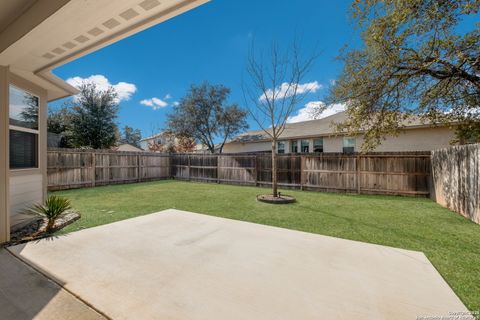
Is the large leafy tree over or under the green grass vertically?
over

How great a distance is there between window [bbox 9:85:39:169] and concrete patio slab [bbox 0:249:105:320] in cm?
259

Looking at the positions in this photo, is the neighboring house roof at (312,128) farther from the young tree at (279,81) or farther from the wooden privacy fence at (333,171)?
the young tree at (279,81)

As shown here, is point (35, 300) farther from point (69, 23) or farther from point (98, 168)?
point (98, 168)

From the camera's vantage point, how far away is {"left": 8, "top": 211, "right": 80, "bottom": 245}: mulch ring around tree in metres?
3.70

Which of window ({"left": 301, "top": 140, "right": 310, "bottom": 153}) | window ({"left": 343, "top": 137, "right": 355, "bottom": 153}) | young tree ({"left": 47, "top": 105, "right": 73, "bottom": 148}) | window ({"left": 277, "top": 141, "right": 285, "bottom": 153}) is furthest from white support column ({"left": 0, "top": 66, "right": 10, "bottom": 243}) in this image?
window ({"left": 277, "top": 141, "right": 285, "bottom": 153})

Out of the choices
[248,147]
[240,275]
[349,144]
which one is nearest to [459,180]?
[240,275]

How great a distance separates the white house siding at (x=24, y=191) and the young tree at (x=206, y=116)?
16.5 metres

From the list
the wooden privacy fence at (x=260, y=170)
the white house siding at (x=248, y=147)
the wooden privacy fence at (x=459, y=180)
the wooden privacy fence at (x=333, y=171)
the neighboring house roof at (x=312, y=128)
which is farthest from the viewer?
the white house siding at (x=248, y=147)

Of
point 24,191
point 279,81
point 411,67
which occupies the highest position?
point 279,81

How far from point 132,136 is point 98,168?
2996cm

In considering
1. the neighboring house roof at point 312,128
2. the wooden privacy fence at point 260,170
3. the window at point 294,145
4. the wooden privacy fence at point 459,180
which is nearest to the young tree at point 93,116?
the wooden privacy fence at point 260,170

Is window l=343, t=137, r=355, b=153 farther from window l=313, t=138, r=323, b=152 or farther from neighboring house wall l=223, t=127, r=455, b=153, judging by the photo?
window l=313, t=138, r=323, b=152

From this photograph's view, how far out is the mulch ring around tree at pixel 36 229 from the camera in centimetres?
370

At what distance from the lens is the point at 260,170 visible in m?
11.5
